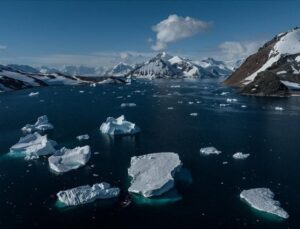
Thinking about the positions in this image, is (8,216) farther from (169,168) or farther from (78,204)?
(169,168)

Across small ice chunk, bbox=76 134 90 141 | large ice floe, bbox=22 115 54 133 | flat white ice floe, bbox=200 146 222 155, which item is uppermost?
flat white ice floe, bbox=200 146 222 155

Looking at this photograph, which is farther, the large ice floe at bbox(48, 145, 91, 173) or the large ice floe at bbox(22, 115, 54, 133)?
the large ice floe at bbox(22, 115, 54, 133)

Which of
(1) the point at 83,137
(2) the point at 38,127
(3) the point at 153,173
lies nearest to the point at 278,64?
(2) the point at 38,127

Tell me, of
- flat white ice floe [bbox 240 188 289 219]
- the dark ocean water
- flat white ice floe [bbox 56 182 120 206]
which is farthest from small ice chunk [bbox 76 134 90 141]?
flat white ice floe [bbox 240 188 289 219]

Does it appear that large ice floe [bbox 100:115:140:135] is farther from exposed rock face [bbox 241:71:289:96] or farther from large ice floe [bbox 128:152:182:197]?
exposed rock face [bbox 241:71:289:96]

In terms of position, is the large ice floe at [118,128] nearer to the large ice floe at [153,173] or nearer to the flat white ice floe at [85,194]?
the large ice floe at [153,173]

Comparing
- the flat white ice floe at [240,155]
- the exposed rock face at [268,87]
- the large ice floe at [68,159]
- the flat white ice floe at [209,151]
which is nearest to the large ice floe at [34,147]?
the large ice floe at [68,159]

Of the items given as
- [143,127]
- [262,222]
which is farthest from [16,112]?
[262,222]
